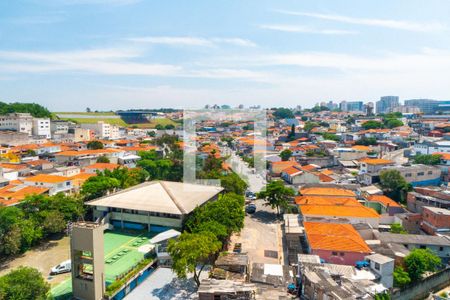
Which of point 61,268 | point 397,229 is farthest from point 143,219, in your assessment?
point 397,229

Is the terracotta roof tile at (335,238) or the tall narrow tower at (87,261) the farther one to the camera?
the terracotta roof tile at (335,238)

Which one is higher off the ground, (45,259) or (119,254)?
(119,254)

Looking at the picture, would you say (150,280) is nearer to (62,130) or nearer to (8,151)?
(8,151)

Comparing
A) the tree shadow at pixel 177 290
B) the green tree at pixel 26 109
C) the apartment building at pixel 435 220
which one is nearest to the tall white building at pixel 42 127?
the green tree at pixel 26 109

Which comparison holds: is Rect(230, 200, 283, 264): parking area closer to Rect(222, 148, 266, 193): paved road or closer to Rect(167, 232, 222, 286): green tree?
Rect(167, 232, 222, 286): green tree

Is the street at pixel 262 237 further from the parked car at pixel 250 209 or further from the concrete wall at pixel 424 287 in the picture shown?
the concrete wall at pixel 424 287

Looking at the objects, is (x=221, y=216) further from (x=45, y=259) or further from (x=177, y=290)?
(x=45, y=259)
